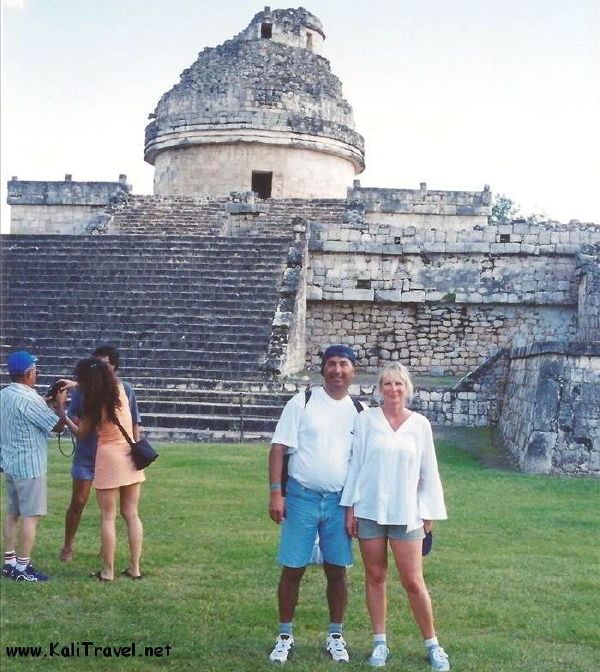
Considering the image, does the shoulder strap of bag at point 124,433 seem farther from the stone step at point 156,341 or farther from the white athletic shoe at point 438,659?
the stone step at point 156,341

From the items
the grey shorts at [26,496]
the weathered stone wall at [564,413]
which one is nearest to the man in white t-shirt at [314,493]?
the grey shorts at [26,496]

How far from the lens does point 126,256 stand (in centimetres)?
1778

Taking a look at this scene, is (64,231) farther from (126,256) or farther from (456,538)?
(456,538)

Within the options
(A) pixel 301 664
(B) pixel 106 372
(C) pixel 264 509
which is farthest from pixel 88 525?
(A) pixel 301 664

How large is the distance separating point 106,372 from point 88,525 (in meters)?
2.04

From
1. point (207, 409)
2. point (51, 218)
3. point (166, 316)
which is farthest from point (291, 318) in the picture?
point (51, 218)

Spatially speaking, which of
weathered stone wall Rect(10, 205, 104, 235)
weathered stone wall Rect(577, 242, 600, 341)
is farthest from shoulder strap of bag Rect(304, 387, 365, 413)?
weathered stone wall Rect(10, 205, 104, 235)

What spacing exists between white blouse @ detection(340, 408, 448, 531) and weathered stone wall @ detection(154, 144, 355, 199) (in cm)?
1922

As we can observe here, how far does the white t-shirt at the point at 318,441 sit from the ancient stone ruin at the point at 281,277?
6.47 metres

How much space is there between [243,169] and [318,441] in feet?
65.0

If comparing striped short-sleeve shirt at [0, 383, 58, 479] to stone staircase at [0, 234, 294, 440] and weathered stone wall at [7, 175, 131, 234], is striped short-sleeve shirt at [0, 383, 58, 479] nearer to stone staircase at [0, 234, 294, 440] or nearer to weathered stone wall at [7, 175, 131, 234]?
stone staircase at [0, 234, 294, 440]

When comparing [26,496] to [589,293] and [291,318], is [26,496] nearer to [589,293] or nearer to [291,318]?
[291,318]

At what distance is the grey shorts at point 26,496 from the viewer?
18.7ft

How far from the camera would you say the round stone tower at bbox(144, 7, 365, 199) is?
77.9 feet
